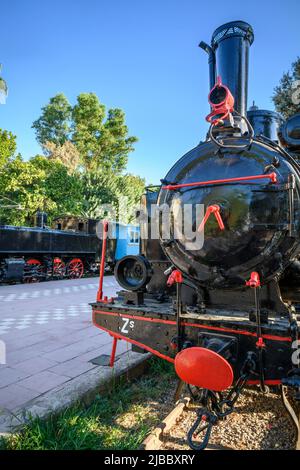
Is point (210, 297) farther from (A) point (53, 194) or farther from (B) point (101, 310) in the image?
(A) point (53, 194)

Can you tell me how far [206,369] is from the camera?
188 cm

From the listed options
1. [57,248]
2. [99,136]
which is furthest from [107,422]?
[99,136]

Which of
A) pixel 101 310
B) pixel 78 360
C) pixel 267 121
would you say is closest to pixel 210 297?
pixel 101 310

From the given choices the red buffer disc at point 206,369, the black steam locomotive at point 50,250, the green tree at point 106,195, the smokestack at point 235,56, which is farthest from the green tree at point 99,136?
the red buffer disc at point 206,369

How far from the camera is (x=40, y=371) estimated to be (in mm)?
A: 3414

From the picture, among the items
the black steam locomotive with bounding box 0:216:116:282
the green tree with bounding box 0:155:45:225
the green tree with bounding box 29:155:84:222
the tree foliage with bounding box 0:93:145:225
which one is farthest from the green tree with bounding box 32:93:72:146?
the black steam locomotive with bounding box 0:216:116:282

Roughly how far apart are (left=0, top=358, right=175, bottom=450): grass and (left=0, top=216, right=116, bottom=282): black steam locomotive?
8380 mm

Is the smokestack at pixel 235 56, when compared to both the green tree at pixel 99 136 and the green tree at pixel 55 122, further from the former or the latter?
the green tree at pixel 55 122

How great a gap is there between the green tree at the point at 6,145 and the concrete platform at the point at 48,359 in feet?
29.1

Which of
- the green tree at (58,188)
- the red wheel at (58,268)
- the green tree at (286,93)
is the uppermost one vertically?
the green tree at (286,93)

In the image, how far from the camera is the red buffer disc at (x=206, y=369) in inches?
72.4

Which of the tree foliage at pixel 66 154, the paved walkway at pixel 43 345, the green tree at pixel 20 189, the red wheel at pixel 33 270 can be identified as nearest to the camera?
the paved walkway at pixel 43 345

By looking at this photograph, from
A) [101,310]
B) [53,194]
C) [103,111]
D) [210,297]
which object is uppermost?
[103,111]
